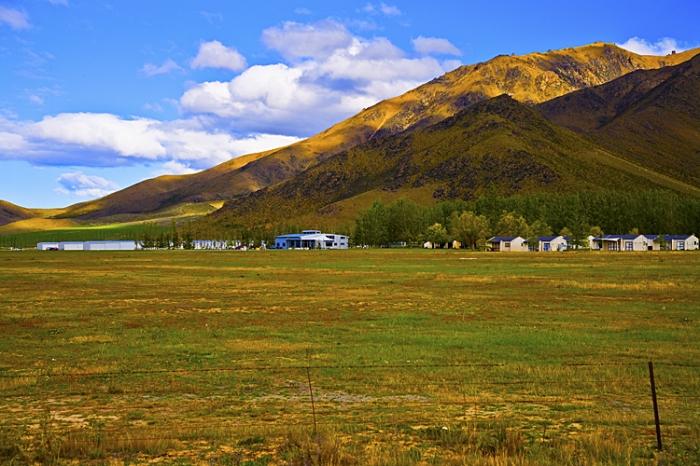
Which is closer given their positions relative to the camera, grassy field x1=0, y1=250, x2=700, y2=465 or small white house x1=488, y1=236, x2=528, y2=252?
grassy field x1=0, y1=250, x2=700, y2=465

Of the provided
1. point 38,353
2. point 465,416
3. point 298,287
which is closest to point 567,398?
point 465,416

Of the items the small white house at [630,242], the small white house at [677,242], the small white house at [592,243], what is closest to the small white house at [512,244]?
the small white house at [592,243]

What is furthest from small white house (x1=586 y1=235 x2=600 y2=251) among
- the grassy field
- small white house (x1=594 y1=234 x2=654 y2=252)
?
the grassy field

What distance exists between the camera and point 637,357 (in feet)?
77.5

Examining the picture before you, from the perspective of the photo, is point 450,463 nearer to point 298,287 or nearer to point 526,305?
point 526,305

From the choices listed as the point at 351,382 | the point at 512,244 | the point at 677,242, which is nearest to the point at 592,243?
the point at 677,242

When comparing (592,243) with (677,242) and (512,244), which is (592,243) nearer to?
(677,242)

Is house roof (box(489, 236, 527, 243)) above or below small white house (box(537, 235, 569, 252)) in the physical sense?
above

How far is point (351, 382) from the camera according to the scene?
19812 mm

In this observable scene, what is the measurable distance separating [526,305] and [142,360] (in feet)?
86.8

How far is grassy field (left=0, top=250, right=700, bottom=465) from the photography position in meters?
13.1

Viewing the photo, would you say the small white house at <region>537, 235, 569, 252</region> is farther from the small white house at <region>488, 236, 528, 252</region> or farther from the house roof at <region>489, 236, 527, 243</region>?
the house roof at <region>489, 236, 527, 243</region>

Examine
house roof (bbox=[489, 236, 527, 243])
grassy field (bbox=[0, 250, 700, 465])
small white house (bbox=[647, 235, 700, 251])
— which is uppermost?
house roof (bbox=[489, 236, 527, 243])

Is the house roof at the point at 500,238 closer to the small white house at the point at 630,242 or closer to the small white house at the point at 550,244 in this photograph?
the small white house at the point at 550,244
